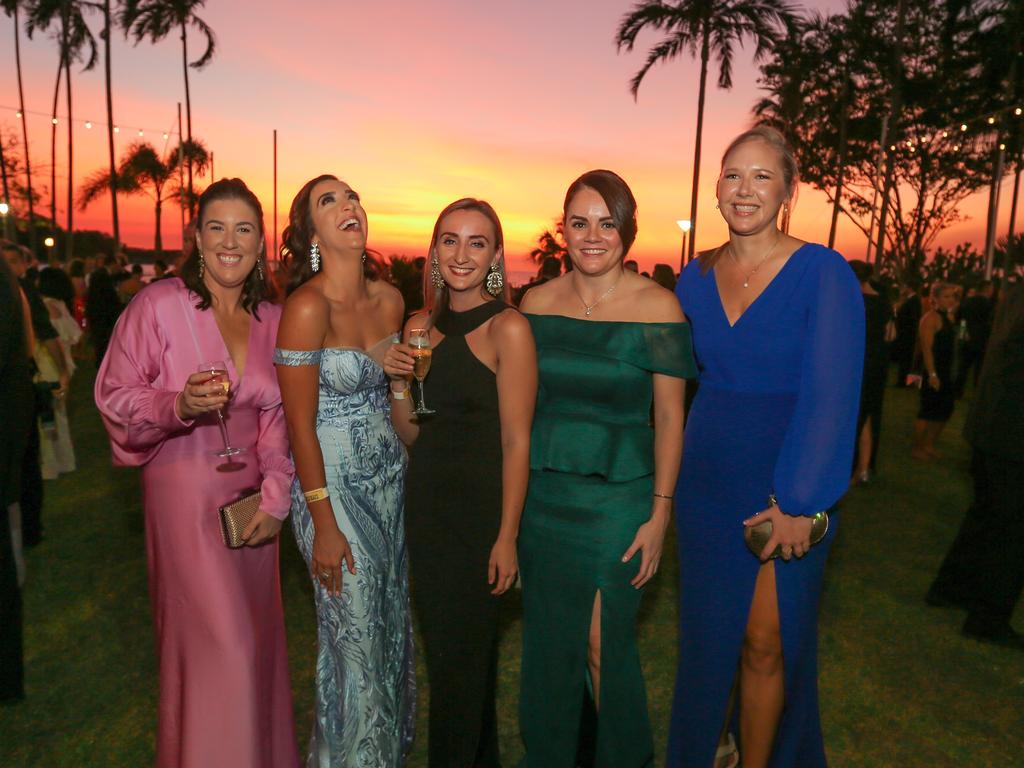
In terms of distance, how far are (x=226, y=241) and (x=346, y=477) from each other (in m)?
0.98

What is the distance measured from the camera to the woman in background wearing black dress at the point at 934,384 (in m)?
9.79

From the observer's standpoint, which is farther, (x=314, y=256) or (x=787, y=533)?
(x=314, y=256)

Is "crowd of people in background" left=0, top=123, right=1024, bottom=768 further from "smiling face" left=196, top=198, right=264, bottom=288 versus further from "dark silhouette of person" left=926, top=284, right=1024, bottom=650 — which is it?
"dark silhouette of person" left=926, top=284, right=1024, bottom=650

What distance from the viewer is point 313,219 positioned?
2900mm

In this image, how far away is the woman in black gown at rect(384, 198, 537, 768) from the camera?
2746 mm

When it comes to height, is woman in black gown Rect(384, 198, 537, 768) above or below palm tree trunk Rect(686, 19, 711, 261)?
below

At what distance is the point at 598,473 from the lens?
2830 millimetres

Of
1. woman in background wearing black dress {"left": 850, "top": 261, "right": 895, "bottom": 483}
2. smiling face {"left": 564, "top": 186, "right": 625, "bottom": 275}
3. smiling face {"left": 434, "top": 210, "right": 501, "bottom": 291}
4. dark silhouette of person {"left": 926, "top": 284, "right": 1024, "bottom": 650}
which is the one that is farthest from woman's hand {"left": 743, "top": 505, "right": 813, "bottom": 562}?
woman in background wearing black dress {"left": 850, "top": 261, "right": 895, "bottom": 483}

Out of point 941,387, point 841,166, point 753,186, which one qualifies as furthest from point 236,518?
point 841,166

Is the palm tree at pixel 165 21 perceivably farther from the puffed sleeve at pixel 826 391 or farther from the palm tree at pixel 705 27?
the puffed sleeve at pixel 826 391

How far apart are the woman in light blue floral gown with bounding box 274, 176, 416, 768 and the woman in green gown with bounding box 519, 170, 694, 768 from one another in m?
0.59

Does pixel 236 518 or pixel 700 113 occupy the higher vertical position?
pixel 700 113

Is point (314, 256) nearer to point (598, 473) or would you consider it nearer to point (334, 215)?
point (334, 215)

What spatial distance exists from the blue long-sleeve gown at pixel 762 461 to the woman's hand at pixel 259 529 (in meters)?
1.58
